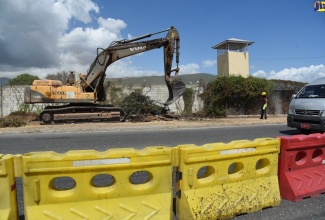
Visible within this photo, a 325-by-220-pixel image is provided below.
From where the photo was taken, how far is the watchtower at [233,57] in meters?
32.5

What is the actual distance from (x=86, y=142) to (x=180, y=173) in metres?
6.44

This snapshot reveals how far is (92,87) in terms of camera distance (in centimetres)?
1555

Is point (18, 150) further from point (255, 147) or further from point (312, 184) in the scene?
point (312, 184)

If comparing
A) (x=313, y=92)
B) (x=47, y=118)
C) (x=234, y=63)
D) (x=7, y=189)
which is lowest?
(x=7, y=189)

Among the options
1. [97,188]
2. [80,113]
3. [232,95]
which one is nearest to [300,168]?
[97,188]

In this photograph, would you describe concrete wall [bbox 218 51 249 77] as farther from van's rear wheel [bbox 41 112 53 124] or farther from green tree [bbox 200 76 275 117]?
van's rear wheel [bbox 41 112 53 124]

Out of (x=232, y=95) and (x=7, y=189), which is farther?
(x=232, y=95)

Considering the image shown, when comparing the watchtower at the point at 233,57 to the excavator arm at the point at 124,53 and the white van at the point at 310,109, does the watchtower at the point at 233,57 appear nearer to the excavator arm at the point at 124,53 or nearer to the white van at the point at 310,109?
the excavator arm at the point at 124,53

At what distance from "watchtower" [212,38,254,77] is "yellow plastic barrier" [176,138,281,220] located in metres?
29.1

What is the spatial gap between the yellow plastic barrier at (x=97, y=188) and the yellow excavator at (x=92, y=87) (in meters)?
12.3

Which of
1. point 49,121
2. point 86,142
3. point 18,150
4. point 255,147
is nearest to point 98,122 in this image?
point 49,121

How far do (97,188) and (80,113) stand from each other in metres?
12.5

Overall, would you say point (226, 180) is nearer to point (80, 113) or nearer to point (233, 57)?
point (80, 113)

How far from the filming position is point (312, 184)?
4254mm
